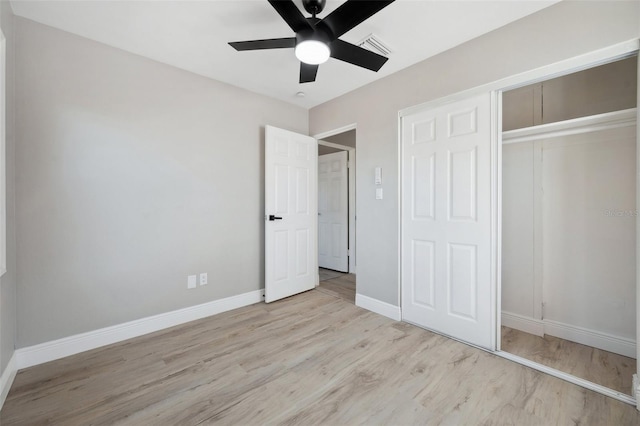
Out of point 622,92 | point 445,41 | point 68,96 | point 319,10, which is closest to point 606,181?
point 622,92

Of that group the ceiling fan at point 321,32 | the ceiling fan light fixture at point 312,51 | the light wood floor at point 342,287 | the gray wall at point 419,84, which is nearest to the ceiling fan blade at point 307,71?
the ceiling fan at point 321,32

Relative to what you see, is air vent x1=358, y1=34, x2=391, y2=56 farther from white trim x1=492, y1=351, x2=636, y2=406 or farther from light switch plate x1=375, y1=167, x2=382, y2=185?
white trim x1=492, y1=351, x2=636, y2=406

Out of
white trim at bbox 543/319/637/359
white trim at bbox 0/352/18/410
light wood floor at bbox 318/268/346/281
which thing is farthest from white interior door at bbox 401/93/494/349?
white trim at bbox 0/352/18/410

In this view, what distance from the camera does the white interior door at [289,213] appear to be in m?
3.22

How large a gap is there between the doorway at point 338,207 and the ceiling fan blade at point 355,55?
2465 mm

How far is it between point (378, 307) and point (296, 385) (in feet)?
4.63

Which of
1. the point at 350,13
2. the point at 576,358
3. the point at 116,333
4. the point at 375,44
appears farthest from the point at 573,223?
the point at 116,333

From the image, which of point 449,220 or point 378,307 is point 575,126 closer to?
point 449,220

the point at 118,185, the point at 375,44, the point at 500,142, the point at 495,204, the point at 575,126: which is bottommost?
the point at 495,204

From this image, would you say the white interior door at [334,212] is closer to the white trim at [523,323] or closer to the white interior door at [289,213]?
the white interior door at [289,213]

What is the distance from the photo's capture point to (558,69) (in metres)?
1.84

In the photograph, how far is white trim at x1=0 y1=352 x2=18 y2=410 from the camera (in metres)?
1.62

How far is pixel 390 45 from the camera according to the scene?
7.57 ft

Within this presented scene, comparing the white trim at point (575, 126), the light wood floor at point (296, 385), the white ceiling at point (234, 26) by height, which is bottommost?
the light wood floor at point (296, 385)
